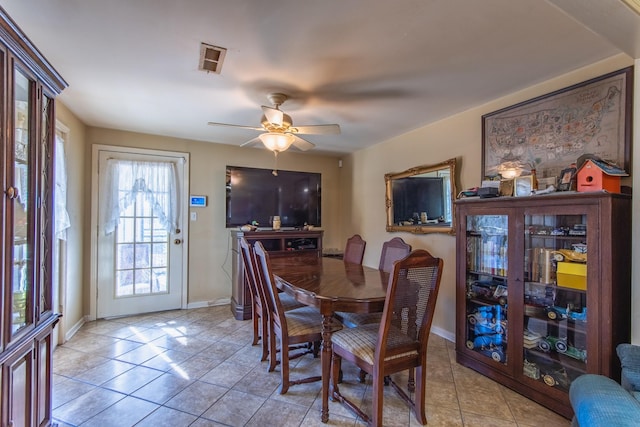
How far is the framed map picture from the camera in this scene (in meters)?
1.91

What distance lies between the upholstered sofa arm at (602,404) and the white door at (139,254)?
409 centimetres

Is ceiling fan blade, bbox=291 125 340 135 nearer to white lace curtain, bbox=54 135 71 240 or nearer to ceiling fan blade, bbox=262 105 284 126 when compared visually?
ceiling fan blade, bbox=262 105 284 126

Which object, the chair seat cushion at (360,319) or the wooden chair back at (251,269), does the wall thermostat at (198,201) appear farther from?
the chair seat cushion at (360,319)

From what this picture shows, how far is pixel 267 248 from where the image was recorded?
406 centimetres

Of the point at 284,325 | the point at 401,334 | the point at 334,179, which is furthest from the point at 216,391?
the point at 334,179

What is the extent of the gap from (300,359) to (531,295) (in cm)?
192

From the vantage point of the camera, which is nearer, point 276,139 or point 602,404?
point 602,404

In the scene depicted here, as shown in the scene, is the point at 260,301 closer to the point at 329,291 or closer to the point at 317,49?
the point at 329,291

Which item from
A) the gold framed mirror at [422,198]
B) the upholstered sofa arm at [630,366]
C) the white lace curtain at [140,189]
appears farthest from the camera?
the white lace curtain at [140,189]

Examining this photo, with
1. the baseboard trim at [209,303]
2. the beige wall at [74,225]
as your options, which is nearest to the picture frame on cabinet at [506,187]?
the baseboard trim at [209,303]

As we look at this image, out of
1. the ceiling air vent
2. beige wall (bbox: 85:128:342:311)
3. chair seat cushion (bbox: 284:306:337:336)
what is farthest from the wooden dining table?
beige wall (bbox: 85:128:342:311)

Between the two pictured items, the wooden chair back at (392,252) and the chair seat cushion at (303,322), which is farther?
the wooden chair back at (392,252)

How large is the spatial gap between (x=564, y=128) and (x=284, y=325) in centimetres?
250

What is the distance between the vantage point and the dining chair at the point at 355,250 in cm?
326
